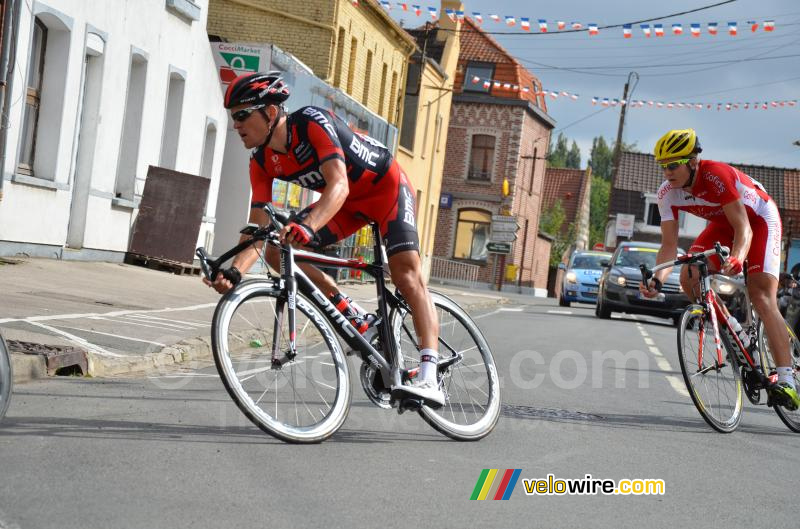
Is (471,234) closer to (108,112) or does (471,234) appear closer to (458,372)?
(108,112)

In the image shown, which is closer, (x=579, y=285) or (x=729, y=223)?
(x=729, y=223)

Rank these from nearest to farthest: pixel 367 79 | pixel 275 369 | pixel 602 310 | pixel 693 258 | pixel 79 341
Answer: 1. pixel 275 369
2. pixel 693 258
3. pixel 79 341
4. pixel 602 310
5. pixel 367 79

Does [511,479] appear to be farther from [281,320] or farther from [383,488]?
[281,320]

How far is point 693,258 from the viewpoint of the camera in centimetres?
769

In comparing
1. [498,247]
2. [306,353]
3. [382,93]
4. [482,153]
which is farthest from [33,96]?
[482,153]

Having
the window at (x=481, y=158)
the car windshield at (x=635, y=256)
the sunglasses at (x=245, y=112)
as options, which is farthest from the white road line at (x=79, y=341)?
the window at (x=481, y=158)

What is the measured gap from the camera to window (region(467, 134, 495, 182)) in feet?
201

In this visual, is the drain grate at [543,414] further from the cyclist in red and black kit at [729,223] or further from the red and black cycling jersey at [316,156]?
the red and black cycling jersey at [316,156]

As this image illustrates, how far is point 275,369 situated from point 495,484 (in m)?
1.13

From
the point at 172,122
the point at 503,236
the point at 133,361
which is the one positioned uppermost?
the point at 172,122

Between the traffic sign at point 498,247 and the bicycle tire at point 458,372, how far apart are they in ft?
164

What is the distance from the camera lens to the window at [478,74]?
60.2 m

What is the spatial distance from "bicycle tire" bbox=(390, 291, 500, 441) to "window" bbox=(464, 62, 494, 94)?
53882mm

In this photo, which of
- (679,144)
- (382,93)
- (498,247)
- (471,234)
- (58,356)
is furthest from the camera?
(471,234)
